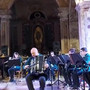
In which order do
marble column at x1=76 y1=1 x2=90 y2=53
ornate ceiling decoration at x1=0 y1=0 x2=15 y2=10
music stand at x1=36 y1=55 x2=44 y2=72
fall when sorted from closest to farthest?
music stand at x1=36 y1=55 x2=44 y2=72 → marble column at x1=76 y1=1 x2=90 y2=53 → ornate ceiling decoration at x1=0 y1=0 x2=15 y2=10

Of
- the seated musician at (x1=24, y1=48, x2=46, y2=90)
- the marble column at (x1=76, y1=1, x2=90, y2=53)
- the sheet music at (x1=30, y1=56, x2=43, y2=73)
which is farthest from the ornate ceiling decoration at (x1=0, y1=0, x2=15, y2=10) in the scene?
the sheet music at (x1=30, y1=56, x2=43, y2=73)

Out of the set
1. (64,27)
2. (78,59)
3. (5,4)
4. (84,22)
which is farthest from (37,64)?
(5,4)

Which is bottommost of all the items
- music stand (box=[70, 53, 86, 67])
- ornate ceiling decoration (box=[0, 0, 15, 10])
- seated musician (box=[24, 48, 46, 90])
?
seated musician (box=[24, 48, 46, 90])

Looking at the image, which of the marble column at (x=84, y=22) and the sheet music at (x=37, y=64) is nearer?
the sheet music at (x=37, y=64)

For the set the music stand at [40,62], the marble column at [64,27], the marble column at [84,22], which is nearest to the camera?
the music stand at [40,62]

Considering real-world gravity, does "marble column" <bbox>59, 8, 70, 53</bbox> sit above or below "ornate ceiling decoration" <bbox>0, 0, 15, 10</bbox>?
below

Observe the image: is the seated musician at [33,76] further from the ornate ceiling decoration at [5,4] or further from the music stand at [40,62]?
the ornate ceiling decoration at [5,4]

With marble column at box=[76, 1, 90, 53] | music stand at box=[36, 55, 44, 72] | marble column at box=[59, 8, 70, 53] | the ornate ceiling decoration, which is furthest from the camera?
the ornate ceiling decoration

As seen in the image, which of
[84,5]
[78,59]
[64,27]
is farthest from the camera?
[64,27]

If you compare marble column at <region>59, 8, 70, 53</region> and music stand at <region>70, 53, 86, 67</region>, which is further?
marble column at <region>59, 8, 70, 53</region>

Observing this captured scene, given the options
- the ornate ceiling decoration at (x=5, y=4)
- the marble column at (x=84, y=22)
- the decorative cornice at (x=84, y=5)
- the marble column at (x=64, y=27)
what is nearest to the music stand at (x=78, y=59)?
the marble column at (x=84, y=22)

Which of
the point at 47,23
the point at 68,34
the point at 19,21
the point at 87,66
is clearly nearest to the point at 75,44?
the point at 68,34

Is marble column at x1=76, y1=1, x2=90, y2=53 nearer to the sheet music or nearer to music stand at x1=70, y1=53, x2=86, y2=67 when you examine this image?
music stand at x1=70, y1=53, x2=86, y2=67

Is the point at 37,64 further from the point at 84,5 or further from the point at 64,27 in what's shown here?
the point at 64,27
